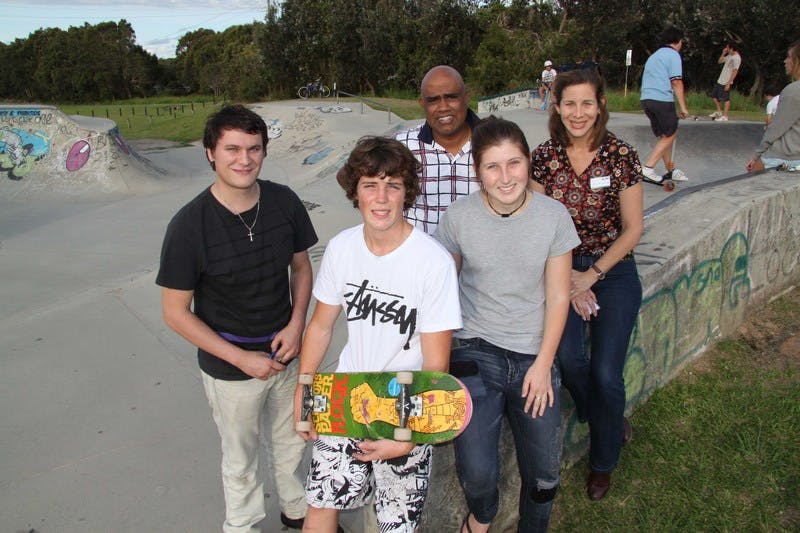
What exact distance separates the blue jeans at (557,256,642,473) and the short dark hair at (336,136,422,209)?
1.01 metres

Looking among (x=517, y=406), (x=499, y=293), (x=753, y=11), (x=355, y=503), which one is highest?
(x=753, y=11)

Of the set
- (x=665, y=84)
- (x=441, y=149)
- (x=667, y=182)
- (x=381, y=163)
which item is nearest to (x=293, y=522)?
(x=381, y=163)

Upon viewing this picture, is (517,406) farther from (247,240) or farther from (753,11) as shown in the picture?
(753,11)

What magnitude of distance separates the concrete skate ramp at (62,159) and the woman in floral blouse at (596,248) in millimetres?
10629

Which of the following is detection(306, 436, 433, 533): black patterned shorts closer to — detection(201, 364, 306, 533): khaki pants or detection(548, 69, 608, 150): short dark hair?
detection(201, 364, 306, 533): khaki pants

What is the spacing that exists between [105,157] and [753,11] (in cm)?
2391

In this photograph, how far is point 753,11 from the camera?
72.4ft

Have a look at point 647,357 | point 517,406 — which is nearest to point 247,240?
point 517,406

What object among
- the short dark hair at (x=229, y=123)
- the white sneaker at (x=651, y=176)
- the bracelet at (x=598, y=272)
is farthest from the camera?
the white sneaker at (x=651, y=176)

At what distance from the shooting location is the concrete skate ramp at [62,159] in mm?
11234

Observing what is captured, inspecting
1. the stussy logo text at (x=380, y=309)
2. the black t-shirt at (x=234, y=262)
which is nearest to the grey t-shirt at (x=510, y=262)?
the stussy logo text at (x=380, y=309)

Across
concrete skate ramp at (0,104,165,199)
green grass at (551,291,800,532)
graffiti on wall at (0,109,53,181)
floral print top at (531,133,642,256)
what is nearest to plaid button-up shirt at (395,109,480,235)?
floral print top at (531,133,642,256)

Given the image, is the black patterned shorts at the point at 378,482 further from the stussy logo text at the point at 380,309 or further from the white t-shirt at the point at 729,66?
the white t-shirt at the point at 729,66

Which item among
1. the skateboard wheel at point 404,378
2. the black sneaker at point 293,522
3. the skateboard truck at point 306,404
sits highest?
the skateboard wheel at point 404,378
